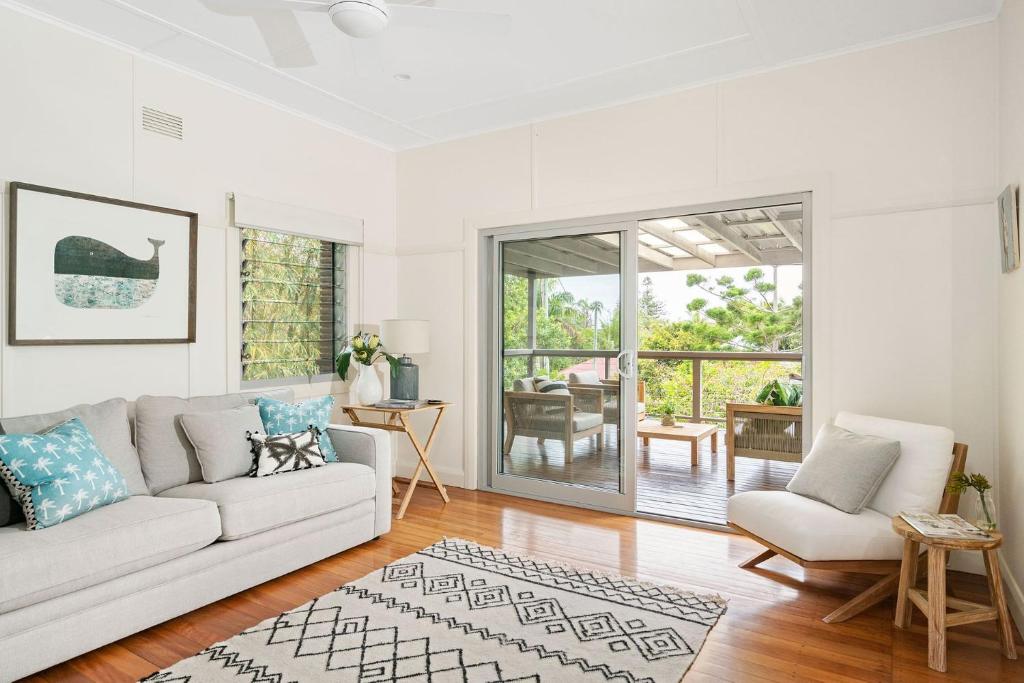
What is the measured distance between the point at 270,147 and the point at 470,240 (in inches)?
61.7

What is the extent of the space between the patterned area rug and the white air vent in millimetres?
2790

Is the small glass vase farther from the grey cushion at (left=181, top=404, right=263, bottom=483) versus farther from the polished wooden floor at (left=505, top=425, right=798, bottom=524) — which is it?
the grey cushion at (left=181, top=404, right=263, bottom=483)

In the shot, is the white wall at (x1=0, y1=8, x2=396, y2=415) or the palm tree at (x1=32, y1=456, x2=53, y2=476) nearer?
the palm tree at (x1=32, y1=456, x2=53, y2=476)

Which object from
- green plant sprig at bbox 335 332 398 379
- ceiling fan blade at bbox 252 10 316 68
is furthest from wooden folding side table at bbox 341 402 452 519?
ceiling fan blade at bbox 252 10 316 68

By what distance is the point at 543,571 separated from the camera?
3.11 meters

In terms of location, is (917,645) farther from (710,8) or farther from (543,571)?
(710,8)

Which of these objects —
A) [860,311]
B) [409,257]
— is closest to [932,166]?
[860,311]

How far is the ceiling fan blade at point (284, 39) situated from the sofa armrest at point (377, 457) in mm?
2116

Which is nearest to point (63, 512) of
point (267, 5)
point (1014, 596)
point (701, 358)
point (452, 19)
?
point (267, 5)

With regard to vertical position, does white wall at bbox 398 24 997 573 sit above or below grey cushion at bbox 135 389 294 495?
above

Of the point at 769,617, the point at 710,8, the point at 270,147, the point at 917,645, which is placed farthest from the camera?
the point at 270,147

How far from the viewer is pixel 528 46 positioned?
3.38m

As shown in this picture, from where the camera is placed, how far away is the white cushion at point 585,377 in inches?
170

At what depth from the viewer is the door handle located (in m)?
4.16
